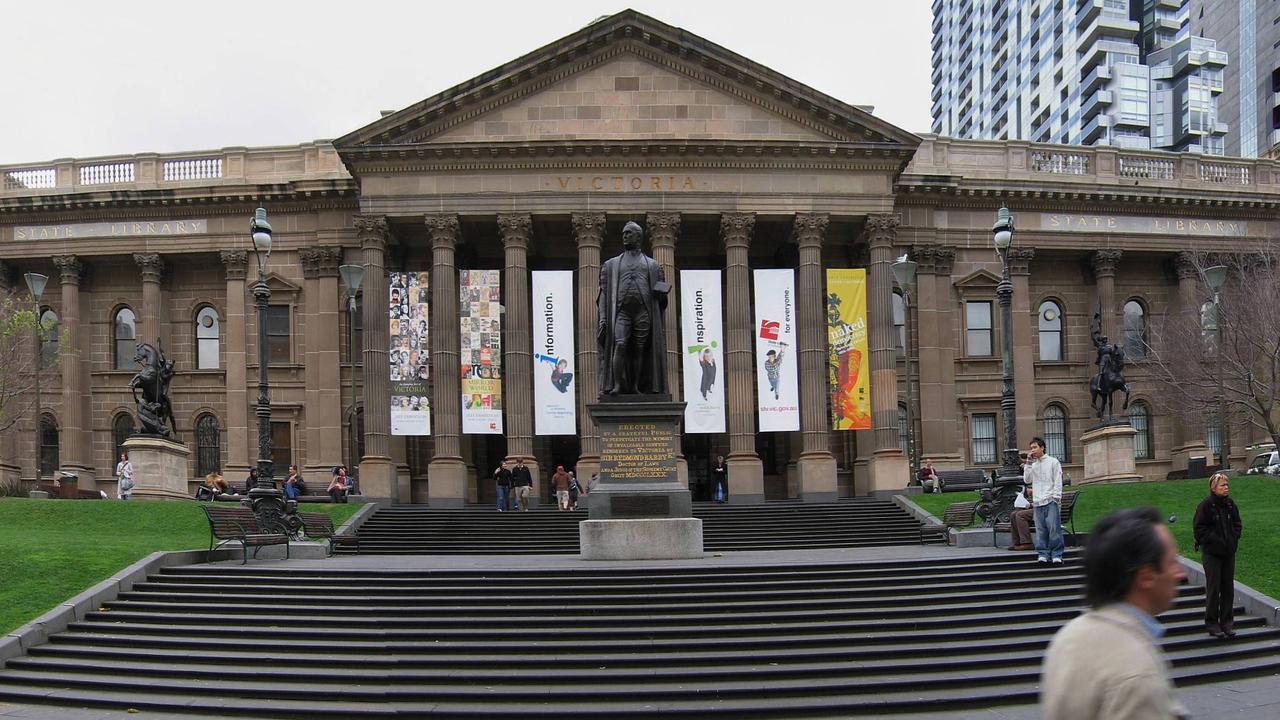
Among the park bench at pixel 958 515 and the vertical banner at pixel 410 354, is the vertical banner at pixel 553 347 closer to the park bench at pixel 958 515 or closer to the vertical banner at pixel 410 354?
the vertical banner at pixel 410 354

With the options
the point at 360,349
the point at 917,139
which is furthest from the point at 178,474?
the point at 917,139

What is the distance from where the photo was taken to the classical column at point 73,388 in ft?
140

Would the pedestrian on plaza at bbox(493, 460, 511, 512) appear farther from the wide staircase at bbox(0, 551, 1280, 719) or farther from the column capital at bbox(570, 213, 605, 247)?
the wide staircase at bbox(0, 551, 1280, 719)

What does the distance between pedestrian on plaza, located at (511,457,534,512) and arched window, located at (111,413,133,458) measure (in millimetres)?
17662

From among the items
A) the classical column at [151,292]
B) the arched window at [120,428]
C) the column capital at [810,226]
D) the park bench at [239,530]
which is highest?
the column capital at [810,226]

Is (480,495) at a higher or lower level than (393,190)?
lower

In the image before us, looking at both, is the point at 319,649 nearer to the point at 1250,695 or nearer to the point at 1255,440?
the point at 1250,695

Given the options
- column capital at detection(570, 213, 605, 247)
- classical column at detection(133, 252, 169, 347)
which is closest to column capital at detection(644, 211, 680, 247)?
column capital at detection(570, 213, 605, 247)

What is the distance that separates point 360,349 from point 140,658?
2879 cm

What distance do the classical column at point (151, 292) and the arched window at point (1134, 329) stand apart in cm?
3816

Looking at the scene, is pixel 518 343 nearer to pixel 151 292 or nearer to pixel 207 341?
pixel 207 341

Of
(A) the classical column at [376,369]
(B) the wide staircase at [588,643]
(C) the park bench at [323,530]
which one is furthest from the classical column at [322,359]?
(B) the wide staircase at [588,643]

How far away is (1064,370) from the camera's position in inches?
1761

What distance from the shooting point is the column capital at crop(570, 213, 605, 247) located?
38031mm
